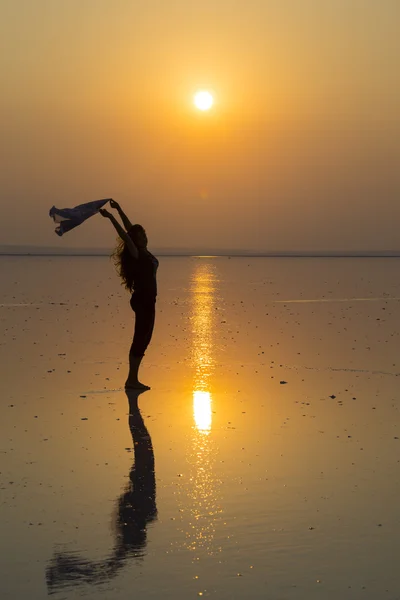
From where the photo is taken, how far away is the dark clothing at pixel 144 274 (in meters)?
12.1

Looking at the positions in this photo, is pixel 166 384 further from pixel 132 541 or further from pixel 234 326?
pixel 234 326

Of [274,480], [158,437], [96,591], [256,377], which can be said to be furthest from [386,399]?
[96,591]

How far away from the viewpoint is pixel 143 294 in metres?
12.3

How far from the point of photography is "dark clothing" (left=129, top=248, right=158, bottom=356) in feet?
39.9

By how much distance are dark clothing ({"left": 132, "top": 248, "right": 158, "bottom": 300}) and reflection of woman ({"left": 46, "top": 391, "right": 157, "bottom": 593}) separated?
406 cm

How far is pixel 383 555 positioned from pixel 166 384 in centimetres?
659

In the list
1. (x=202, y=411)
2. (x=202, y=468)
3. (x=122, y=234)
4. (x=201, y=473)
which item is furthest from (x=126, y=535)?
(x=122, y=234)

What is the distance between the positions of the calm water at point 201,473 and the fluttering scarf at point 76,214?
1906 mm

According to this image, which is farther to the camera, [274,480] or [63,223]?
[63,223]

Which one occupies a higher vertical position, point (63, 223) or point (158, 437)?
point (63, 223)

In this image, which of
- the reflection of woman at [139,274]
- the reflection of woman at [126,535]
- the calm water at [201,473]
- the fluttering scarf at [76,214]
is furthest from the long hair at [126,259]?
the reflection of woman at [126,535]

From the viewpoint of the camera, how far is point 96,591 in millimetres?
4930

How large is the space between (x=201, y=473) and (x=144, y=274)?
16.9 feet

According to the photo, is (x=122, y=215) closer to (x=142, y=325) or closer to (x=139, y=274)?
(x=139, y=274)
